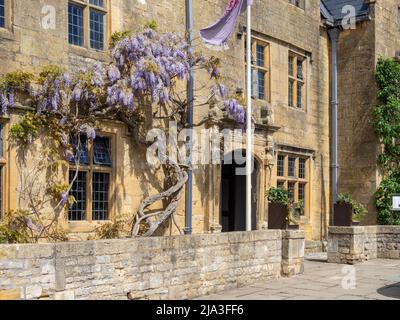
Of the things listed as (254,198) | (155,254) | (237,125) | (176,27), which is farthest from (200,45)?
(155,254)

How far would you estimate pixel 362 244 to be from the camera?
14.0 meters

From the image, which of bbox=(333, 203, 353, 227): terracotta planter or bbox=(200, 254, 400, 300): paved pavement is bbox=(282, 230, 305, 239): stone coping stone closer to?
bbox=(200, 254, 400, 300): paved pavement

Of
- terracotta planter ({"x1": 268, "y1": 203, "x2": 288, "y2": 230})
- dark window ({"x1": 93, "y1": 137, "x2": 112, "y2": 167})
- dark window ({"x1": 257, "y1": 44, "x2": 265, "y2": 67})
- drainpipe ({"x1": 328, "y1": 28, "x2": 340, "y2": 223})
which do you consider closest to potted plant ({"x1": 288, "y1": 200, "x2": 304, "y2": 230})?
terracotta planter ({"x1": 268, "y1": 203, "x2": 288, "y2": 230})

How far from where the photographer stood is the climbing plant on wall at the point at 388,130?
16453 mm

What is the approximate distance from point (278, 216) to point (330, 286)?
1.98m

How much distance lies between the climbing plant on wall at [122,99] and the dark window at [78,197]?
322 millimetres

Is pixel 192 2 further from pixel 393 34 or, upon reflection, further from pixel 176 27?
pixel 393 34

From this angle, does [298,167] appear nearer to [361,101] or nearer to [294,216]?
[361,101]

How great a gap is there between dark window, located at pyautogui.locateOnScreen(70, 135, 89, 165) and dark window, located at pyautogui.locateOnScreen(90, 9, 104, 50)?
1.66 meters

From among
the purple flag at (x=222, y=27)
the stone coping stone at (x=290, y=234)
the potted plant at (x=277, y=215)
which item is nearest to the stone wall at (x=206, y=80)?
the purple flag at (x=222, y=27)

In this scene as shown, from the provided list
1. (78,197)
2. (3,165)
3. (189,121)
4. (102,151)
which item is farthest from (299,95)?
(3,165)

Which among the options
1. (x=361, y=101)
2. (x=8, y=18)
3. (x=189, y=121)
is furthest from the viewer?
(x=361, y=101)

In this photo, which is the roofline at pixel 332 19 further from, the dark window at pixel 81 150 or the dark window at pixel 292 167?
the dark window at pixel 81 150
